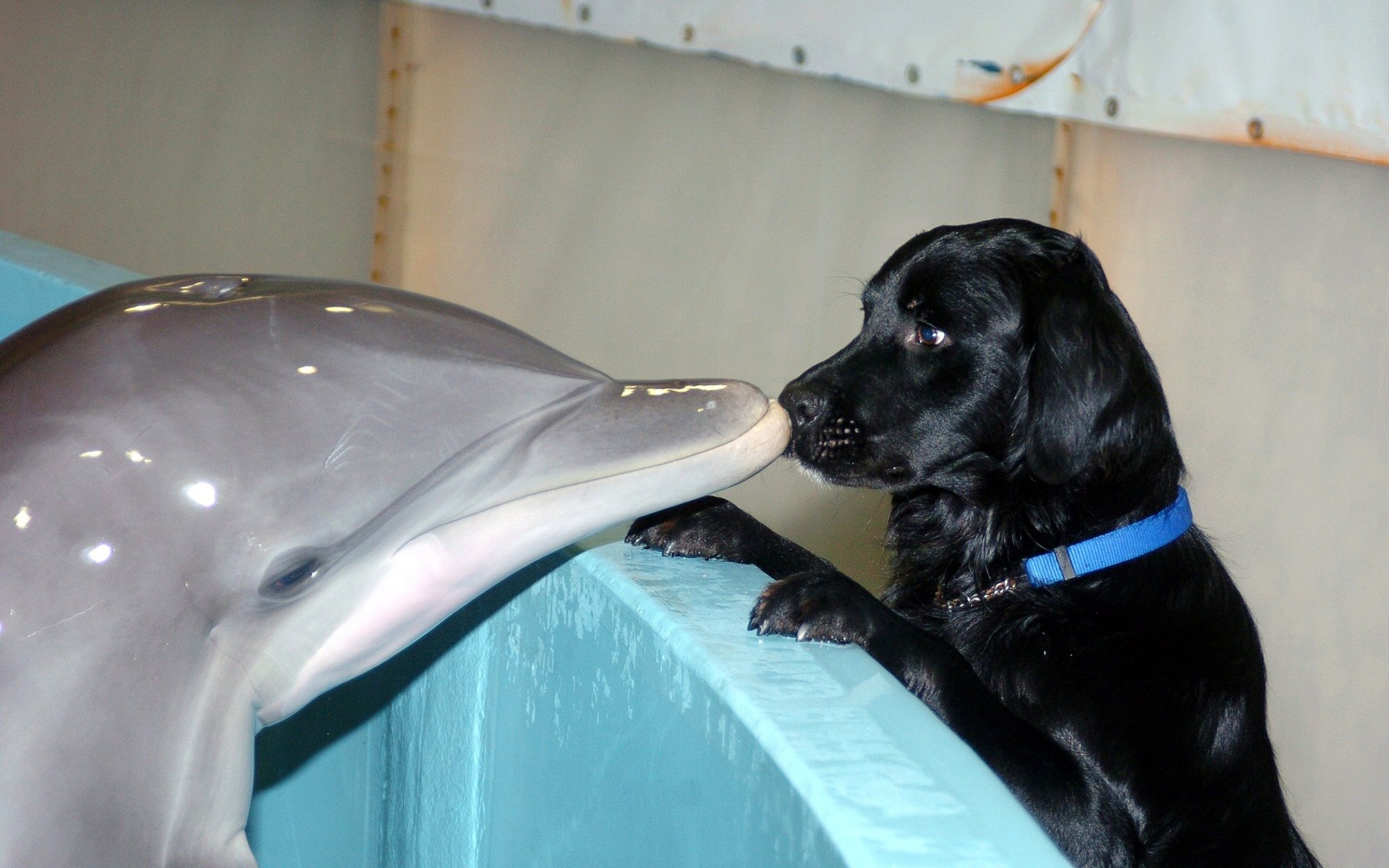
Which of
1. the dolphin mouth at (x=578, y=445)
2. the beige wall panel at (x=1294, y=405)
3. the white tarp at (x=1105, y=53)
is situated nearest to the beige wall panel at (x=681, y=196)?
the white tarp at (x=1105, y=53)

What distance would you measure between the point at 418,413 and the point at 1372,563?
1872mm

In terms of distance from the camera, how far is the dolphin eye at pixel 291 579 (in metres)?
0.69

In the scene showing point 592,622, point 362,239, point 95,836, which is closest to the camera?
point 95,836

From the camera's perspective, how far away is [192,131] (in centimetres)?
331

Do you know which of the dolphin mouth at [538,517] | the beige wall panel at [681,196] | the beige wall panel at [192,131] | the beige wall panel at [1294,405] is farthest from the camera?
the beige wall panel at [192,131]

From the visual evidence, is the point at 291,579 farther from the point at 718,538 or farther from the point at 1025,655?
the point at 1025,655

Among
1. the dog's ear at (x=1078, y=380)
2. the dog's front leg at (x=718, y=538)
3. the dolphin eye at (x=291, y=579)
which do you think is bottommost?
the dog's front leg at (x=718, y=538)

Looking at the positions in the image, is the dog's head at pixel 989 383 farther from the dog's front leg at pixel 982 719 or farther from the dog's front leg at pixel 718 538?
the dog's front leg at pixel 982 719

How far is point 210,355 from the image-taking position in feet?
2.26

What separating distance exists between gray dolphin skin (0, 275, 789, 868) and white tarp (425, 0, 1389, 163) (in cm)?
152

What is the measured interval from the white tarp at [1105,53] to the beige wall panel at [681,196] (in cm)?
17

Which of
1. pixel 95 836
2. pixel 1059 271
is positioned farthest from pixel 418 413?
pixel 1059 271

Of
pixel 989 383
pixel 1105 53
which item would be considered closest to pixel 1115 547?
pixel 989 383

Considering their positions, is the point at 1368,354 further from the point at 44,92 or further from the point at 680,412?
the point at 44,92
